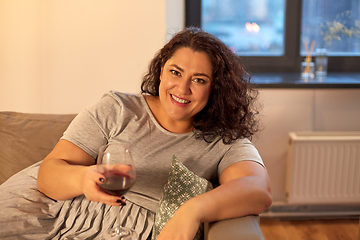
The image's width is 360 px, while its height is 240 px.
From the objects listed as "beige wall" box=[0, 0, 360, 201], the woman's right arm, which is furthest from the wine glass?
"beige wall" box=[0, 0, 360, 201]

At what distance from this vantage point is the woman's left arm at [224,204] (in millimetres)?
1051

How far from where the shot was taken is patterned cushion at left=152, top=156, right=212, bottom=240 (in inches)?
48.4

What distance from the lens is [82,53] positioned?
2.18 m

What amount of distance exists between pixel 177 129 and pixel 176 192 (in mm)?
307

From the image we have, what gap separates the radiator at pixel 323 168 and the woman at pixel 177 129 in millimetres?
921

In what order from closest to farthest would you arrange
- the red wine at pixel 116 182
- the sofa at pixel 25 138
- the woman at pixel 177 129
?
the red wine at pixel 116 182 < the woman at pixel 177 129 < the sofa at pixel 25 138

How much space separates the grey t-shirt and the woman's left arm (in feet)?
0.52

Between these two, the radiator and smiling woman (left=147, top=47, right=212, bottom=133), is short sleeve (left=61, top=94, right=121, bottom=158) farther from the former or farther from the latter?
the radiator

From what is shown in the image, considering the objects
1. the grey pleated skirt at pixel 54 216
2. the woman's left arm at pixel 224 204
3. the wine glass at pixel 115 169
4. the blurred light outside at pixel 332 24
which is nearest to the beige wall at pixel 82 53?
the blurred light outside at pixel 332 24

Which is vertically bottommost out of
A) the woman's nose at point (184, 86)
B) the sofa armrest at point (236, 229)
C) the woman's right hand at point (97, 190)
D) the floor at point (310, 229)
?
the floor at point (310, 229)

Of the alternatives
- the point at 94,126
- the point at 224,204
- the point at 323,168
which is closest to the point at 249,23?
the point at 323,168

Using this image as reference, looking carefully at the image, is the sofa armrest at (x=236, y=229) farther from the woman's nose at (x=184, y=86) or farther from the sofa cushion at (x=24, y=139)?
the sofa cushion at (x=24, y=139)

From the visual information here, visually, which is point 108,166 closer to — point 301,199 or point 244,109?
point 244,109

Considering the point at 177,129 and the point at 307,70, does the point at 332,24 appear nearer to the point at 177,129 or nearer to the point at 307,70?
the point at 307,70
